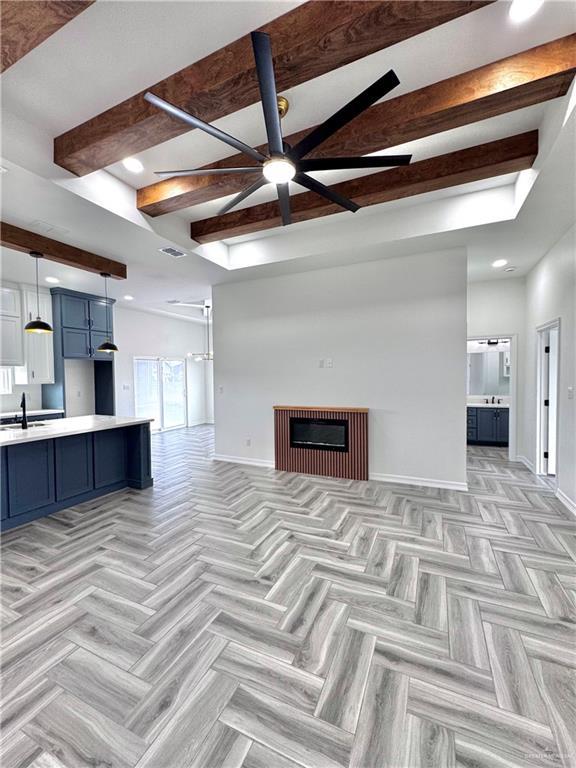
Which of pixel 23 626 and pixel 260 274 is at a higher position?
pixel 260 274

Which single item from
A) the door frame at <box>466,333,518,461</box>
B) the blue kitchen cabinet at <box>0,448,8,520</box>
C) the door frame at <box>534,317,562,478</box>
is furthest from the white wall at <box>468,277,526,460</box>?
the blue kitchen cabinet at <box>0,448,8,520</box>

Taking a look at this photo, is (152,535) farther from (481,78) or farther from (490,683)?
(481,78)

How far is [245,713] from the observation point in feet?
4.94

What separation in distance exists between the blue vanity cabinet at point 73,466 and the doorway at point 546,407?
6.13 meters

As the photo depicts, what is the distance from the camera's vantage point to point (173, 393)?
31.0 feet

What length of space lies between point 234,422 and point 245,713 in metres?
4.45

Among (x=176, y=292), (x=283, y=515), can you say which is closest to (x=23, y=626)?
(x=283, y=515)

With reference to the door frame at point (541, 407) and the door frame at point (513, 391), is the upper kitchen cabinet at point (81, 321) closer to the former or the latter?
the door frame at point (513, 391)

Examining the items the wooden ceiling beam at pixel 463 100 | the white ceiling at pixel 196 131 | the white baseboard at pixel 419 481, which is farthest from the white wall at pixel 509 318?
the wooden ceiling beam at pixel 463 100

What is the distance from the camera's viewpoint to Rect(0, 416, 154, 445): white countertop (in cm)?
331

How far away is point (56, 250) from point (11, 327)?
8.33 ft

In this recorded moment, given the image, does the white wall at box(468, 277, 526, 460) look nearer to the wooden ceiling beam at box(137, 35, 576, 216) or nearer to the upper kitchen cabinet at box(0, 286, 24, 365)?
the wooden ceiling beam at box(137, 35, 576, 216)

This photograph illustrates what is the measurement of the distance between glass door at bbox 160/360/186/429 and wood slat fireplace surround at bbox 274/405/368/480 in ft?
16.1

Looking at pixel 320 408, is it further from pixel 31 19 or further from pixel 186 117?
pixel 31 19
